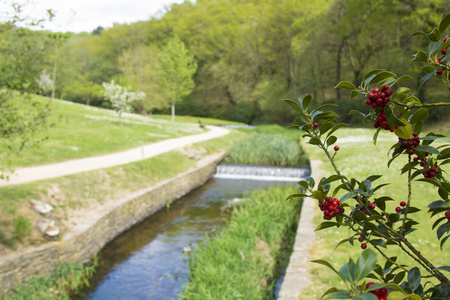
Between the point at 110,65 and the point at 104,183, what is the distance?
47.9 m

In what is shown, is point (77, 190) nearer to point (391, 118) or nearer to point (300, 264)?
point (300, 264)

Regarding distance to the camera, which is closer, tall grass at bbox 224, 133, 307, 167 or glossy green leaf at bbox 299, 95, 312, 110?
glossy green leaf at bbox 299, 95, 312, 110

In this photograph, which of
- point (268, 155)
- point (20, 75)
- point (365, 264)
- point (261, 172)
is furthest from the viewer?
point (268, 155)

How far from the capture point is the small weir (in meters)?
6.45

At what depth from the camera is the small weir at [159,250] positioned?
6.45m

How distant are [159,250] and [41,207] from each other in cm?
261

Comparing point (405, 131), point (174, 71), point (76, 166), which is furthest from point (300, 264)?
point (174, 71)

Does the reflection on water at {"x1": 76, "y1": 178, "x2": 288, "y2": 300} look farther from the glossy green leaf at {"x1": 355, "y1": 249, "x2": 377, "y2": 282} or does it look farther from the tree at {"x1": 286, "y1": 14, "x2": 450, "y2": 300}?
the glossy green leaf at {"x1": 355, "y1": 249, "x2": 377, "y2": 282}

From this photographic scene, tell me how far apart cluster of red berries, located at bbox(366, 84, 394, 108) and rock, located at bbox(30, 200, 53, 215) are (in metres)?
7.52

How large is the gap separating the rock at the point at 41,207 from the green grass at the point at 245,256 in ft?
10.2

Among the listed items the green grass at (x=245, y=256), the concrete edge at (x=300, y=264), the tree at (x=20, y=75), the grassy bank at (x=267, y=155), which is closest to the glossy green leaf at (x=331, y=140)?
the concrete edge at (x=300, y=264)

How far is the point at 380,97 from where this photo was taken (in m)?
1.18

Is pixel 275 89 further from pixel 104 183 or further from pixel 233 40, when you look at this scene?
pixel 104 183

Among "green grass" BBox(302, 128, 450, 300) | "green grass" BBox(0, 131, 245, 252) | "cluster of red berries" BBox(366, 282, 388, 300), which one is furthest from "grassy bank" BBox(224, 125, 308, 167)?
"cluster of red berries" BBox(366, 282, 388, 300)
